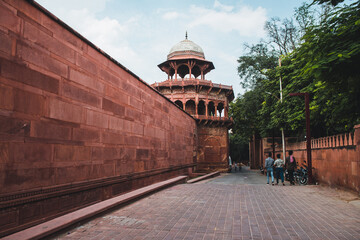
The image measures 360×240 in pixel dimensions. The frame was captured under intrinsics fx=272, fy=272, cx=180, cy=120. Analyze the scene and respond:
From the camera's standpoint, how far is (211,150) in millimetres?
32375

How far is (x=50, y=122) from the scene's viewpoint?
544 cm

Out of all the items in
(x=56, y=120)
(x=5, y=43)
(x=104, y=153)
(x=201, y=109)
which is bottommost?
(x=104, y=153)

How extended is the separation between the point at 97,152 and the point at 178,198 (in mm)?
2613

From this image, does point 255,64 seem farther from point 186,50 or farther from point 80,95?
point 80,95

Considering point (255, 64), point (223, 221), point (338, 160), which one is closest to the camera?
point (223, 221)

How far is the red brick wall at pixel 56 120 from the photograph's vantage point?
4.55m

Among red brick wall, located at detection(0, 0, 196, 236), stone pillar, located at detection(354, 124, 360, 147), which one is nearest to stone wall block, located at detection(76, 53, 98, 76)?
red brick wall, located at detection(0, 0, 196, 236)

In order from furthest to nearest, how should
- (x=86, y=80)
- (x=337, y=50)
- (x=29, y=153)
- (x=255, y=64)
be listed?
(x=255, y=64)
(x=337, y=50)
(x=86, y=80)
(x=29, y=153)

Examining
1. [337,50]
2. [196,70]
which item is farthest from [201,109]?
[337,50]

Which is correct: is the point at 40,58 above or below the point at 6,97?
above

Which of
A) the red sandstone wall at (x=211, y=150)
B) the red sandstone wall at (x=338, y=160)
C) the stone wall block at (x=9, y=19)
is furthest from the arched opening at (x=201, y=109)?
the stone wall block at (x=9, y=19)

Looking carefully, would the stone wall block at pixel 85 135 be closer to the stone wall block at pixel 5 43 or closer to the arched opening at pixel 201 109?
the stone wall block at pixel 5 43

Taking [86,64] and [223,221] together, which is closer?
[223,221]

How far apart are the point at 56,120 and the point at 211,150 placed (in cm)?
2772
